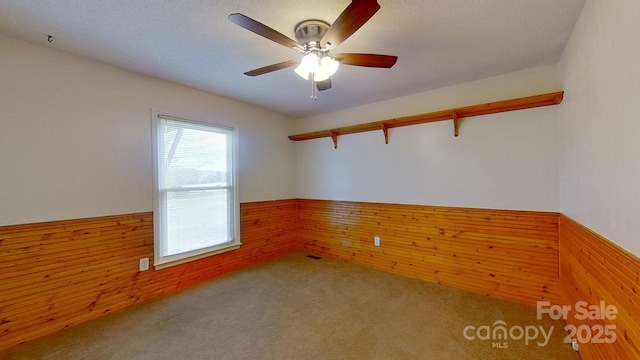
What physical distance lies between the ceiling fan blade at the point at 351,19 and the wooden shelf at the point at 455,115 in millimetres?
1937

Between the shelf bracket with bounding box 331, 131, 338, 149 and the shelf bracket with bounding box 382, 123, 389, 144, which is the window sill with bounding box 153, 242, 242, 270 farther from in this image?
the shelf bracket with bounding box 382, 123, 389, 144

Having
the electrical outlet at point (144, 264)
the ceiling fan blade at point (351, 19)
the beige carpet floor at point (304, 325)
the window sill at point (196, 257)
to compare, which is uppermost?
the ceiling fan blade at point (351, 19)

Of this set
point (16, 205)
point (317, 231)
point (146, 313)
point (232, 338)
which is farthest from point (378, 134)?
point (16, 205)

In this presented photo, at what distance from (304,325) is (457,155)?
2.48m

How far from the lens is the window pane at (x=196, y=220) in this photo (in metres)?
3.01

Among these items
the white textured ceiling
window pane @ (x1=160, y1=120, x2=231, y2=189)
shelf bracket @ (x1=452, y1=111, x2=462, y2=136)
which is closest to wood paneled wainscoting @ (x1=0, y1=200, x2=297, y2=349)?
window pane @ (x1=160, y1=120, x2=231, y2=189)

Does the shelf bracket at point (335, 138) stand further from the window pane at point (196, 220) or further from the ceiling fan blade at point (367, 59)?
the ceiling fan blade at point (367, 59)

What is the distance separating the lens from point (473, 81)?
2939 mm

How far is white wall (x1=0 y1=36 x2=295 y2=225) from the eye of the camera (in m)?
2.03

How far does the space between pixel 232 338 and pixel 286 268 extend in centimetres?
159

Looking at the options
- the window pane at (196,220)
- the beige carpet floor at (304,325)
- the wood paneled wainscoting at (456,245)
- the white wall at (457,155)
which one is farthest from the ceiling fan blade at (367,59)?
the window pane at (196,220)

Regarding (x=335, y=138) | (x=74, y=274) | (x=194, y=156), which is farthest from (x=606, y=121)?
(x=74, y=274)

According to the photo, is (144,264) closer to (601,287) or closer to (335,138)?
(335,138)

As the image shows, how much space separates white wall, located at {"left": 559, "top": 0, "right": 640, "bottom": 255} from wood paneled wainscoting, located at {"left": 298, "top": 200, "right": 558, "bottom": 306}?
698mm
